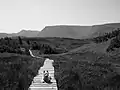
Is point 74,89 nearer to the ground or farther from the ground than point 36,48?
farther from the ground

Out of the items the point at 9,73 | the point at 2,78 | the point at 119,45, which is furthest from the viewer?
the point at 119,45

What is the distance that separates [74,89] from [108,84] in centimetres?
180

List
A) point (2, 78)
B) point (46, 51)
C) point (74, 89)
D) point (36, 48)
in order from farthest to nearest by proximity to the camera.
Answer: point (36, 48), point (46, 51), point (2, 78), point (74, 89)

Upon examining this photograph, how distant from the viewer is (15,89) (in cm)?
827

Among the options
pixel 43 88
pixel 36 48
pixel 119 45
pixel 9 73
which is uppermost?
pixel 9 73

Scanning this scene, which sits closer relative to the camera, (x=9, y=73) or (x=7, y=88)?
(x=7, y=88)

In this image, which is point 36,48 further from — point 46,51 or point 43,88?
point 43,88

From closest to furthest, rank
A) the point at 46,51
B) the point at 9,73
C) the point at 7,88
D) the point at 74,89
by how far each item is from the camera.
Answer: the point at 7,88 < the point at 74,89 < the point at 9,73 < the point at 46,51

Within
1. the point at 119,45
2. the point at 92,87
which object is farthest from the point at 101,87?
the point at 119,45

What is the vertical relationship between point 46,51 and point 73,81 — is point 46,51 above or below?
below

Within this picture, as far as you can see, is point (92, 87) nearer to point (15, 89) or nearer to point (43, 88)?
point (43, 88)

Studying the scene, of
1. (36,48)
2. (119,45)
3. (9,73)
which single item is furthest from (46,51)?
(9,73)

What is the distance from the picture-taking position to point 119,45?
55.7 m

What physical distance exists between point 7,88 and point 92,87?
155 inches
